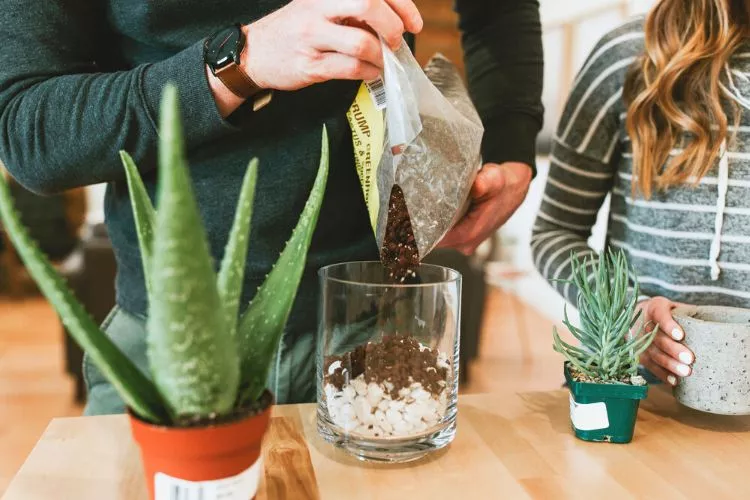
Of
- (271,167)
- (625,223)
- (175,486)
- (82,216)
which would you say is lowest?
(82,216)

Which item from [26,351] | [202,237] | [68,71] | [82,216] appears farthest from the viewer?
Answer: [82,216]

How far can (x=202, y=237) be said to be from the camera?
15.8 inches

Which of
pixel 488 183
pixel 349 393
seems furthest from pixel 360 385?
pixel 488 183

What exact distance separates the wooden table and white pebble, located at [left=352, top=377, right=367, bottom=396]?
83mm

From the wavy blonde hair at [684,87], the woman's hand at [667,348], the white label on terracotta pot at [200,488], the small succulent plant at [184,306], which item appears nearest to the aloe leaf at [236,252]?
the small succulent plant at [184,306]

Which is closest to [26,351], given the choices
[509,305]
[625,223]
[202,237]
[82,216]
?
[82,216]

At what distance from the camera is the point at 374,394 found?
2.18 ft

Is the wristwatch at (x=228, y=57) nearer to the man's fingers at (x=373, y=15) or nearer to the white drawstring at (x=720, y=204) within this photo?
the man's fingers at (x=373, y=15)

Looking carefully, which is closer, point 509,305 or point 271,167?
point 271,167

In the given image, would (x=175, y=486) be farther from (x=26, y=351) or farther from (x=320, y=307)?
(x=26, y=351)

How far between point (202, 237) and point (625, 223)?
0.91 meters

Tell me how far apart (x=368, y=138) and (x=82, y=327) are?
382 mm

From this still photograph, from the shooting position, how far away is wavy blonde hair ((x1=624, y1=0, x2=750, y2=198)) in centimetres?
100

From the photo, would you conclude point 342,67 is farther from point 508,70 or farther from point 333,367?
point 508,70
